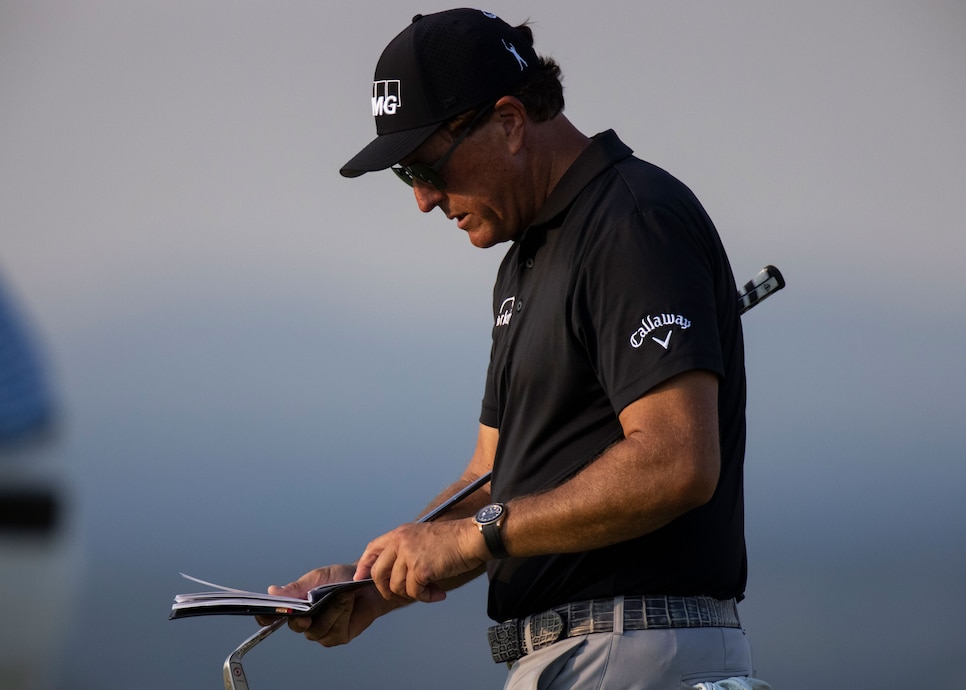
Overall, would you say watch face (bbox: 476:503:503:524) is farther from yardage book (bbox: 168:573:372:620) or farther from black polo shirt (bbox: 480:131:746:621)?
yardage book (bbox: 168:573:372:620)

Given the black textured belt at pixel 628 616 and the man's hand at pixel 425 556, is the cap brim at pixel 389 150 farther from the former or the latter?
the black textured belt at pixel 628 616

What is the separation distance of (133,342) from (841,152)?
183cm

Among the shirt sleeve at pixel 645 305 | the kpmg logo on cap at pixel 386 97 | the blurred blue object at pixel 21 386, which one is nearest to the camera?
the shirt sleeve at pixel 645 305

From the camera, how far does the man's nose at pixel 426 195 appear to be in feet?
4.98

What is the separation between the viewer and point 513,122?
149 centimetres

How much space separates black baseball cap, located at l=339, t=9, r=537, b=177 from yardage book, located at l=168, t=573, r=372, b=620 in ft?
1.81

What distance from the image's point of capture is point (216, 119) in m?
2.96

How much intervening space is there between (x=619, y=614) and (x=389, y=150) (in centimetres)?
65

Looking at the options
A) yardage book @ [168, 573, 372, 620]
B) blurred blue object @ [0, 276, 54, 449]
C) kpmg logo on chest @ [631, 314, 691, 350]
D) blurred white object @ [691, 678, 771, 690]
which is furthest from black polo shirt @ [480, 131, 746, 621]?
blurred blue object @ [0, 276, 54, 449]

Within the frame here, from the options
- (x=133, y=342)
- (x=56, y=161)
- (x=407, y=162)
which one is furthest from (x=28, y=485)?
(x=407, y=162)

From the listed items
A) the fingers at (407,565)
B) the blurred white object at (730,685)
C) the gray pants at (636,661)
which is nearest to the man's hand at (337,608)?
the fingers at (407,565)

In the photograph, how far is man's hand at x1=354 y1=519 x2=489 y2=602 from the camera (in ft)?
4.23

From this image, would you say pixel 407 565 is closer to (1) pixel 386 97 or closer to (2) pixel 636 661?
(2) pixel 636 661

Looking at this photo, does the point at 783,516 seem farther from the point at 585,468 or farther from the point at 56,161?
the point at 56,161
